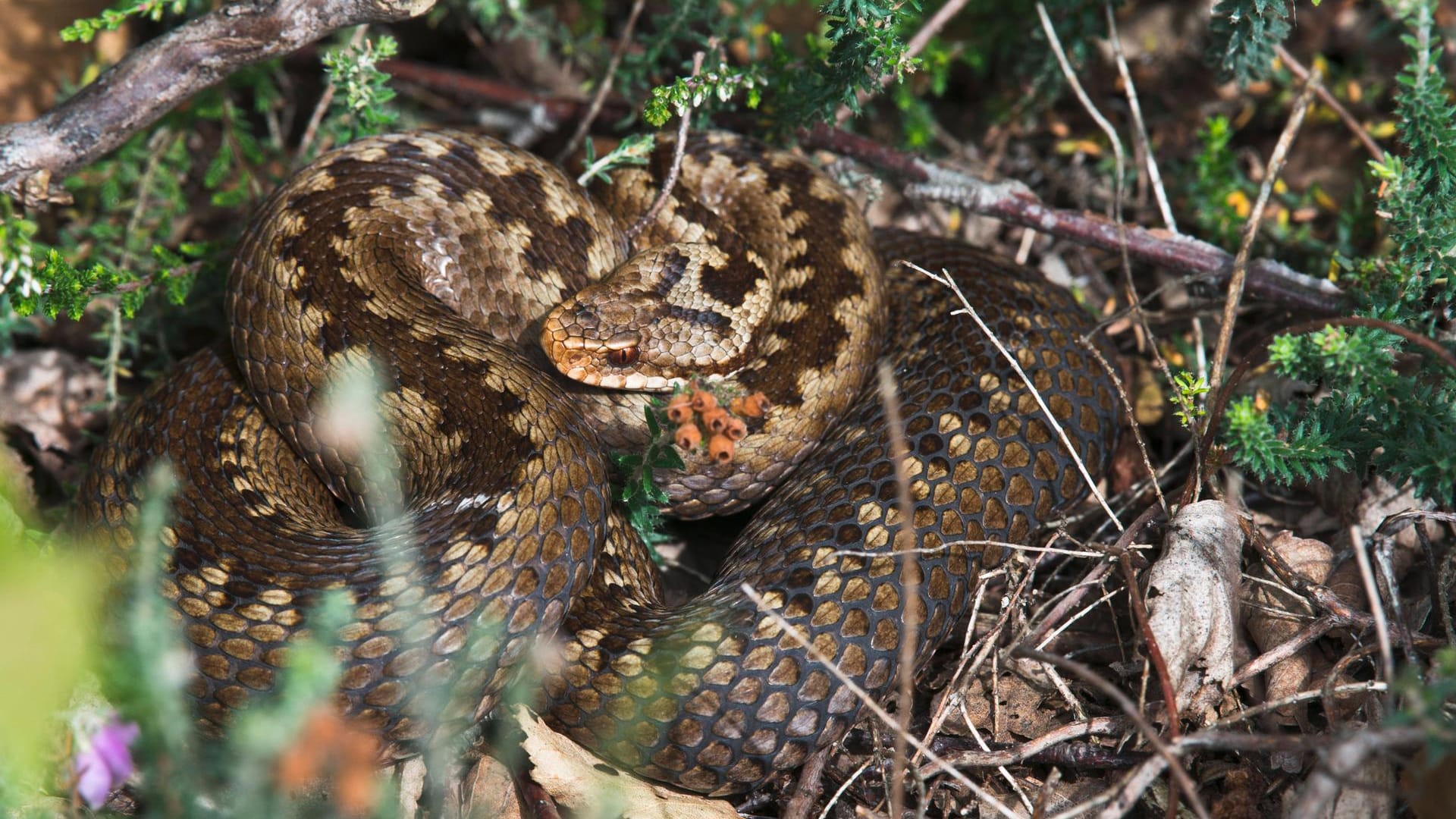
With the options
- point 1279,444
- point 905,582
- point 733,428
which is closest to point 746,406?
point 733,428

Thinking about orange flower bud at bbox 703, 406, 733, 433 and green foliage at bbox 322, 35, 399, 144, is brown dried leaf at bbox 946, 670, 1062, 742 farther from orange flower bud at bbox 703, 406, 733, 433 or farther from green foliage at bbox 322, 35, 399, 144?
green foliage at bbox 322, 35, 399, 144

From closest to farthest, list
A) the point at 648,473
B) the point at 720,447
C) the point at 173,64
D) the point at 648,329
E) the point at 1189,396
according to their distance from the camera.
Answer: the point at 720,447 → the point at 648,473 → the point at 1189,396 → the point at 173,64 → the point at 648,329

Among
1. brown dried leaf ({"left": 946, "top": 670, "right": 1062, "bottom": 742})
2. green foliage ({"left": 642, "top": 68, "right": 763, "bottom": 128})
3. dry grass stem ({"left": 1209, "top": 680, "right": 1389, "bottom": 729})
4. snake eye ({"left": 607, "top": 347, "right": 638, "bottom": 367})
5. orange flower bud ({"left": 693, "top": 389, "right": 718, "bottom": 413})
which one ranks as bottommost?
brown dried leaf ({"left": 946, "top": 670, "right": 1062, "bottom": 742})

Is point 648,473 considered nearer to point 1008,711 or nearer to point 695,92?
point 1008,711

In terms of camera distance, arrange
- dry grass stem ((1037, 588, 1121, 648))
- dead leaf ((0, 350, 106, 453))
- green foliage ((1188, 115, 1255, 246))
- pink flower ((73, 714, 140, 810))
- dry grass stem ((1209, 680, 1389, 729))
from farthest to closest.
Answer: green foliage ((1188, 115, 1255, 246)), dead leaf ((0, 350, 106, 453)), dry grass stem ((1037, 588, 1121, 648)), dry grass stem ((1209, 680, 1389, 729)), pink flower ((73, 714, 140, 810))

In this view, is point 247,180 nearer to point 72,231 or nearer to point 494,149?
point 72,231

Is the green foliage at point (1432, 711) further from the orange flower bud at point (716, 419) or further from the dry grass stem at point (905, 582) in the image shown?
the orange flower bud at point (716, 419)

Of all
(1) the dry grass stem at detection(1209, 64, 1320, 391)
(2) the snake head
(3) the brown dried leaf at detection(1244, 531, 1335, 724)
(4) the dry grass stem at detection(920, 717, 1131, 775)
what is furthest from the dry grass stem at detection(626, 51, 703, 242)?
(3) the brown dried leaf at detection(1244, 531, 1335, 724)

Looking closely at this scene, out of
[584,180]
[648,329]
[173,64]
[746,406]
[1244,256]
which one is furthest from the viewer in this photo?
[584,180]
